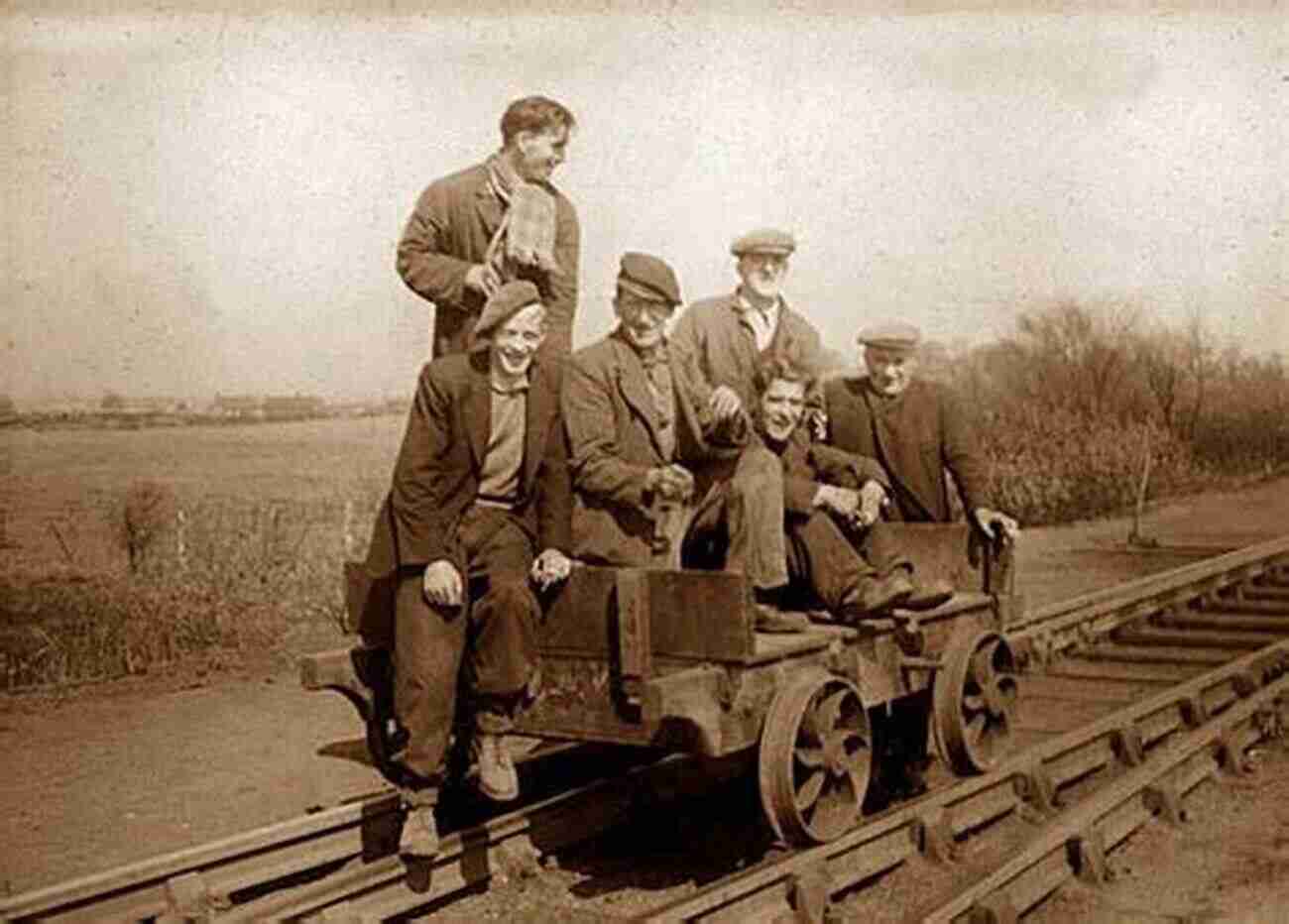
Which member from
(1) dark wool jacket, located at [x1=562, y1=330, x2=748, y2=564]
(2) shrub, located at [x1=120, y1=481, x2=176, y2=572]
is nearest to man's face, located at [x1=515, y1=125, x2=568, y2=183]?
(1) dark wool jacket, located at [x1=562, y1=330, x2=748, y2=564]

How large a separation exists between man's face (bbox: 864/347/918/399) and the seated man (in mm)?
953

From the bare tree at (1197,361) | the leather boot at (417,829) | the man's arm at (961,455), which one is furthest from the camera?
the bare tree at (1197,361)

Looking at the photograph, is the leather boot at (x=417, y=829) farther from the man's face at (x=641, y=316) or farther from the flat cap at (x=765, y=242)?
the flat cap at (x=765, y=242)

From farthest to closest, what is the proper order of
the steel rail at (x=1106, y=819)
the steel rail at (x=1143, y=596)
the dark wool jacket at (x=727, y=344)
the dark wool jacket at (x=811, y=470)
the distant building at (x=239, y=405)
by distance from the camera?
the distant building at (x=239, y=405) < the steel rail at (x=1143, y=596) < the dark wool jacket at (x=727, y=344) < the dark wool jacket at (x=811, y=470) < the steel rail at (x=1106, y=819)

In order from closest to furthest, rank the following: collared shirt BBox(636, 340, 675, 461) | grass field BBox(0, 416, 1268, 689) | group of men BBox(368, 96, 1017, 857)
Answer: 1. group of men BBox(368, 96, 1017, 857)
2. collared shirt BBox(636, 340, 675, 461)
3. grass field BBox(0, 416, 1268, 689)

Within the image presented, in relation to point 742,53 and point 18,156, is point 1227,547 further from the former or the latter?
point 18,156

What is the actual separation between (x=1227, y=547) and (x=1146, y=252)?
306cm

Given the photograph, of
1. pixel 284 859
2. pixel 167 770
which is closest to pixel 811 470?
pixel 284 859

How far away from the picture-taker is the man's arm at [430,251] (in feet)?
19.1

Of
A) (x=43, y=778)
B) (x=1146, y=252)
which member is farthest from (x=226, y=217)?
(x=1146, y=252)

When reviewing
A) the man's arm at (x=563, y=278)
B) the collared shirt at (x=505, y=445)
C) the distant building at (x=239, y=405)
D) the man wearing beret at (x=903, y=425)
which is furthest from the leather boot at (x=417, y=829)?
the distant building at (x=239, y=405)

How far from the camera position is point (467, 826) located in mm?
5684

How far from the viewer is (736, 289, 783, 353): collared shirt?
6426 millimetres

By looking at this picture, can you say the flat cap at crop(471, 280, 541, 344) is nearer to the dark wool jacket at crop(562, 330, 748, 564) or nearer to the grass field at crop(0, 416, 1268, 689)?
the dark wool jacket at crop(562, 330, 748, 564)
